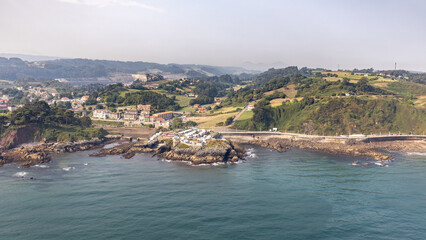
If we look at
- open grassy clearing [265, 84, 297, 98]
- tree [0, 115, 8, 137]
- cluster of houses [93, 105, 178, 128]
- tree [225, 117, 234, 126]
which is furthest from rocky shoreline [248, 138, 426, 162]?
tree [0, 115, 8, 137]

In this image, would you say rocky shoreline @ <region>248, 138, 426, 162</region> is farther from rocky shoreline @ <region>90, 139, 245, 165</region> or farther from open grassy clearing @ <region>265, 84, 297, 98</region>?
open grassy clearing @ <region>265, 84, 297, 98</region>

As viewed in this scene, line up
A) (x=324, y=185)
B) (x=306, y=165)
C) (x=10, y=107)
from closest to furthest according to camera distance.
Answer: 1. (x=324, y=185)
2. (x=306, y=165)
3. (x=10, y=107)

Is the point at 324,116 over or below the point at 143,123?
over

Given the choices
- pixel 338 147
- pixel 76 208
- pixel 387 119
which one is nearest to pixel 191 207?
pixel 76 208

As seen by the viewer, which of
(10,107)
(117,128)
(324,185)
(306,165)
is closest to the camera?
(324,185)

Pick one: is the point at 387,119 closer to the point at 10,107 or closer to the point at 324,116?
the point at 324,116

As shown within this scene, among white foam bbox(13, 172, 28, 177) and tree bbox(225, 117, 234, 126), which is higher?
tree bbox(225, 117, 234, 126)

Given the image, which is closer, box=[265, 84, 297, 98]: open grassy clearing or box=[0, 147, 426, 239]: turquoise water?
box=[0, 147, 426, 239]: turquoise water
